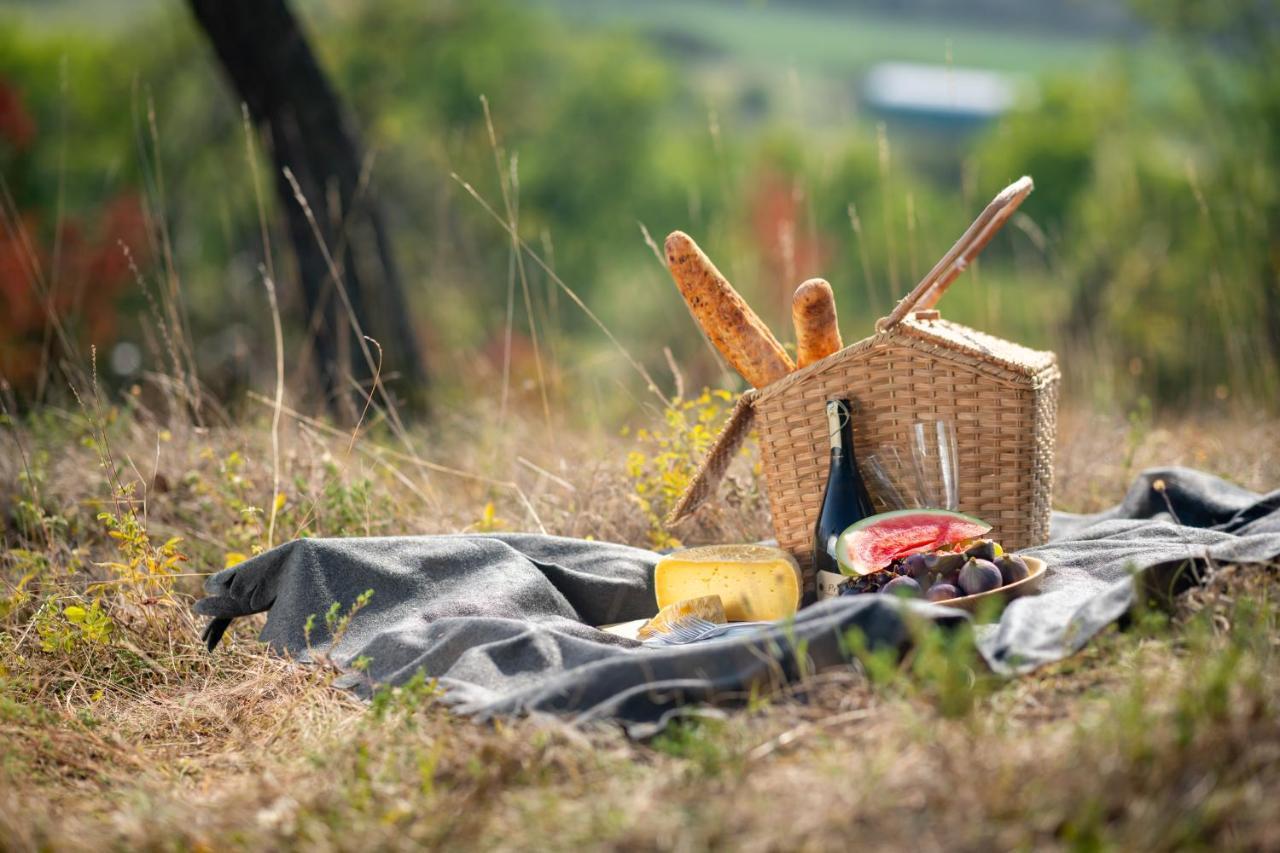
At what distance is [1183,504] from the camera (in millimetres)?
3670

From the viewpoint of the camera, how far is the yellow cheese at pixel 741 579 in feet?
10.1

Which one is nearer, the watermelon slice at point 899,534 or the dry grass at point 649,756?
the dry grass at point 649,756

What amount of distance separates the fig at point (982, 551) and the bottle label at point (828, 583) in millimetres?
324

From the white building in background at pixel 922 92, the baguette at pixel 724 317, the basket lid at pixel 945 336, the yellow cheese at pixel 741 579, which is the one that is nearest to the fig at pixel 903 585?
the yellow cheese at pixel 741 579

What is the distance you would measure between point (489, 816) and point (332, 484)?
2.08 m

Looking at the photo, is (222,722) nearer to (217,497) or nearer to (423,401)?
(217,497)

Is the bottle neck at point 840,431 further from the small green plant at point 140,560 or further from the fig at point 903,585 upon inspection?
the small green plant at point 140,560

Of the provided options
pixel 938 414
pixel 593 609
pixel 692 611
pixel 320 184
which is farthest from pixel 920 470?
pixel 320 184

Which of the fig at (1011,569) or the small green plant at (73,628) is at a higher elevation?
the fig at (1011,569)

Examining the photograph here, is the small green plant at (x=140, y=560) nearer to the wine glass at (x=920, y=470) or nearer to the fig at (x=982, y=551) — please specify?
the wine glass at (x=920, y=470)

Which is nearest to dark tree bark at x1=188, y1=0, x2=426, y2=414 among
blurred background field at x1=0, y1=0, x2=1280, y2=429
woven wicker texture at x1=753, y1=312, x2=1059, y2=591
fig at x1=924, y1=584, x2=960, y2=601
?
blurred background field at x1=0, y1=0, x2=1280, y2=429

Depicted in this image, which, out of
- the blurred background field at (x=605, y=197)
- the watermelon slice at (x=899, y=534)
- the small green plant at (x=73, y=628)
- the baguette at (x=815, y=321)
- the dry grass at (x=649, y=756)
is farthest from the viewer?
the blurred background field at (x=605, y=197)

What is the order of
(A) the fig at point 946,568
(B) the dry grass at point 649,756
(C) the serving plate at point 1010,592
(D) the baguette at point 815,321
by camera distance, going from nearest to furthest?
(B) the dry grass at point 649,756
(C) the serving plate at point 1010,592
(A) the fig at point 946,568
(D) the baguette at point 815,321

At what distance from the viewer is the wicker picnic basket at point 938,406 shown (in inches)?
121
